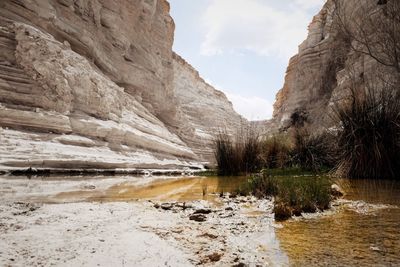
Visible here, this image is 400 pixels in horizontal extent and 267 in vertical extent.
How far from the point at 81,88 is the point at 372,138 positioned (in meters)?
9.48

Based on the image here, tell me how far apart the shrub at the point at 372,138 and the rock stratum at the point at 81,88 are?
5.13 metres

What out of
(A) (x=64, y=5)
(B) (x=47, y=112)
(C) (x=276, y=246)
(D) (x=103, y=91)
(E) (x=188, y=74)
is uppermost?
(E) (x=188, y=74)

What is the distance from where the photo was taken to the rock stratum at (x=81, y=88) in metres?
8.80

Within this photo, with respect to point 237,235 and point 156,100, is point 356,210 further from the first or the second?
point 156,100

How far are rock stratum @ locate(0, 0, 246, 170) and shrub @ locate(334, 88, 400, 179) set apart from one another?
16.8 feet

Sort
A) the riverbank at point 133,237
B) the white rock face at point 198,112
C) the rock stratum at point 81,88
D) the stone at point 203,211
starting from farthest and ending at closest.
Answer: the white rock face at point 198,112
the rock stratum at point 81,88
the stone at point 203,211
the riverbank at point 133,237

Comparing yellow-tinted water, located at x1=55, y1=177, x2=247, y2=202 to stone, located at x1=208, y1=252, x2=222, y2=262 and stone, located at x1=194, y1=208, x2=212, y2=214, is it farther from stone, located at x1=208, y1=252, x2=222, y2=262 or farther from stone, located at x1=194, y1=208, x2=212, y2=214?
stone, located at x1=208, y1=252, x2=222, y2=262

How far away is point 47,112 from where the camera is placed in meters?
9.69

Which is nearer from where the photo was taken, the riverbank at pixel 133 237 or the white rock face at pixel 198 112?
the riverbank at pixel 133 237

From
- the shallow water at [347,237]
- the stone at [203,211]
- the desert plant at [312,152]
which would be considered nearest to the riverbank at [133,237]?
the stone at [203,211]

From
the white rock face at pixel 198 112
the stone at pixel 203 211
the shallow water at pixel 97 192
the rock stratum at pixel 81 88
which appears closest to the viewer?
the stone at pixel 203 211

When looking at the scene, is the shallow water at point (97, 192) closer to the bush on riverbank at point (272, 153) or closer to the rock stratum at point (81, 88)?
the bush on riverbank at point (272, 153)

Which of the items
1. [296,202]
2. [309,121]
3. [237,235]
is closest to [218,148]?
[296,202]

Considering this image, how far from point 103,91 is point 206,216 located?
35.8ft
